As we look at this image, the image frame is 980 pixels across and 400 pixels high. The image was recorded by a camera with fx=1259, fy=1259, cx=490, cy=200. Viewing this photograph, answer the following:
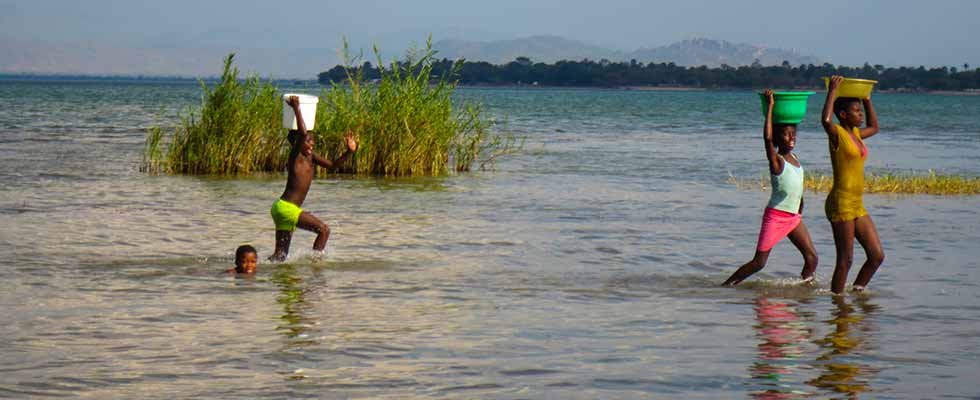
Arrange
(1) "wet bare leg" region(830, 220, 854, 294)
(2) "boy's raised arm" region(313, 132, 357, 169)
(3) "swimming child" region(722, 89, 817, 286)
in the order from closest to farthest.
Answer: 1. (1) "wet bare leg" region(830, 220, 854, 294)
2. (3) "swimming child" region(722, 89, 817, 286)
3. (2) "boy's raised arm" region(313, 132, 357, 169)

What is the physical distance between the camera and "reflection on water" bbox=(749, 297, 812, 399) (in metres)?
7.16

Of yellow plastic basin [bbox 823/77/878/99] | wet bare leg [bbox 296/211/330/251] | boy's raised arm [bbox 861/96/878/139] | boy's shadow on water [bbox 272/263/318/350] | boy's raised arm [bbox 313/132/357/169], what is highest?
yellow plastic basin [bbox 823/77/878/99]

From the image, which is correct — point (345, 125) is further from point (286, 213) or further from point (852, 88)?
point (852, 88)

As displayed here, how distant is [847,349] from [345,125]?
15.3 meters

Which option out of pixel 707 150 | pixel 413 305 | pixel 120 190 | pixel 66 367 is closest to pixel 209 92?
pixel 120 190

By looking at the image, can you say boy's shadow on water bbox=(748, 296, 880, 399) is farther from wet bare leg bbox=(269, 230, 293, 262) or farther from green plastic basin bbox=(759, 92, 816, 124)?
wet bare leg bbox=(269, 230, 293, 262)

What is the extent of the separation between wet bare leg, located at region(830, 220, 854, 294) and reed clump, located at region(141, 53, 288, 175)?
14.3 meters

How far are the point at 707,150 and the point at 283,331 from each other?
98.1 feet

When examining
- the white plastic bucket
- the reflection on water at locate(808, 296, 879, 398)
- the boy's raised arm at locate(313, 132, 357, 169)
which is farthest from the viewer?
the white plastic bucket

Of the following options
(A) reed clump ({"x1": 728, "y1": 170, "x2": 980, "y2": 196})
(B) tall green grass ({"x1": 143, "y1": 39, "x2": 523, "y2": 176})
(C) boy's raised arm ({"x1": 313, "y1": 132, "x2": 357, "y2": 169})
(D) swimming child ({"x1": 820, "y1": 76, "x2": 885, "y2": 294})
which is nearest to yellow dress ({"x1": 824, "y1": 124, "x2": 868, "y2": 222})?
(D) swimming child ({"x1": 820, "y1": 76, "x2": 885, "y2": 294})

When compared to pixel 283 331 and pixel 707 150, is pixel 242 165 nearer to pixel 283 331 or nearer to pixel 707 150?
pixel 283 331

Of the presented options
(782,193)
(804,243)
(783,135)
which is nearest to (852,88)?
(783,135)

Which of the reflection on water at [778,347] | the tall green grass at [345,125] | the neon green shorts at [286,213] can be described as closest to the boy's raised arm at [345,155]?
the neon green shorts at [286,213]

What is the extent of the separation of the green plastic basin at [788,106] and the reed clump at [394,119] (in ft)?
42.7
